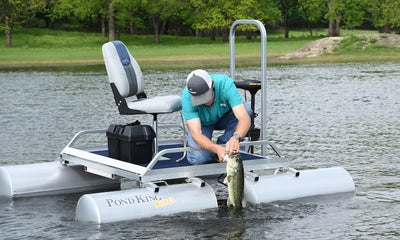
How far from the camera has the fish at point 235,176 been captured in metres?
7.56

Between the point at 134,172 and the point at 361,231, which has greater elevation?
the point at 134,172

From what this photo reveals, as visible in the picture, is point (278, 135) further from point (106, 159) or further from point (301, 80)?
point (301, 80)

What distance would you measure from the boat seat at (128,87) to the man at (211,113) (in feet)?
1.62

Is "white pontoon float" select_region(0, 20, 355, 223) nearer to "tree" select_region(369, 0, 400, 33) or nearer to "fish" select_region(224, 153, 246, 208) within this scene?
"fish" select_region(224, 153, 246, 208)

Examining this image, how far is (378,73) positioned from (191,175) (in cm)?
2403

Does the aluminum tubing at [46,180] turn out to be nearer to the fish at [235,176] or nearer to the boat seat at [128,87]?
the boat seat at [128,87]

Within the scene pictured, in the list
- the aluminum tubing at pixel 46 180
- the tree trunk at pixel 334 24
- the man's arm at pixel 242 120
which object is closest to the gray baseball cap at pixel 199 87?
the man's arm at pixel 242 120

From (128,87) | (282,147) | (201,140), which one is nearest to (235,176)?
(201,140)

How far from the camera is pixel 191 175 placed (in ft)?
26.5

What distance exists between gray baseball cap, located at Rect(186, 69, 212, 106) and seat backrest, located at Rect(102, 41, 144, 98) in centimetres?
146

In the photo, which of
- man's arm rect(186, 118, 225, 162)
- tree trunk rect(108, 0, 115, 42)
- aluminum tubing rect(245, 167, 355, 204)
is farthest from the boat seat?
tree trunk rect(108, 0, 115, 42)

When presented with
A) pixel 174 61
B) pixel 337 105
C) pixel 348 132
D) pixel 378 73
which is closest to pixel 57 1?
pixel 174 61

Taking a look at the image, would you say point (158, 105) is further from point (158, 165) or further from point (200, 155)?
point (200, 155)

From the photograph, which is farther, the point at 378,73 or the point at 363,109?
the point at 378,73
